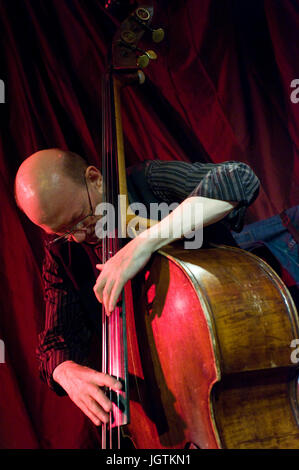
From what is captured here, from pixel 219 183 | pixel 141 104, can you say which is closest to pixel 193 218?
pixel 219 183

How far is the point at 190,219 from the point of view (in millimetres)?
1081

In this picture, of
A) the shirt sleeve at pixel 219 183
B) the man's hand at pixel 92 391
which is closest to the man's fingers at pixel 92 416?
the man's hand at pixel 92 391

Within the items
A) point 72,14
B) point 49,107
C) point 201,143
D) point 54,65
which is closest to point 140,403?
point 201,143

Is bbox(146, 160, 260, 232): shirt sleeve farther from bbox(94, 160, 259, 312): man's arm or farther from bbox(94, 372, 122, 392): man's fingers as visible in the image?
bbox(94, 372, 122, 392): man's fingers

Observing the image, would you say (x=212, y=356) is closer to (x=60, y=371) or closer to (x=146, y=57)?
(x=60, y=371)

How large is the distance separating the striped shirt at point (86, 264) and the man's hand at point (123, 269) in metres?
Answer: 0.22

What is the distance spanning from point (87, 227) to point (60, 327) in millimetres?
394

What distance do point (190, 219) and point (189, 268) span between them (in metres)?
0.17

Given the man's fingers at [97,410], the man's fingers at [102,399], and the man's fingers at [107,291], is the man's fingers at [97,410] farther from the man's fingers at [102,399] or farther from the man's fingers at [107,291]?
the man's fingers at [107,291]

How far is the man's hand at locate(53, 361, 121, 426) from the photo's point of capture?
0.96 m

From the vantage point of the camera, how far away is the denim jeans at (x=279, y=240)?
1.39 metres

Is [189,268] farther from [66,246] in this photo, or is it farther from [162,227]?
[66,246]

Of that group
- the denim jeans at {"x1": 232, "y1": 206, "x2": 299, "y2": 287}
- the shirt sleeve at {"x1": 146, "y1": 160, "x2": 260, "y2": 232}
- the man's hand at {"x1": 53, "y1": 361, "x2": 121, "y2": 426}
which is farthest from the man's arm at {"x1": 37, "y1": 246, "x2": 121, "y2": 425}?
the denim jeans at {"x1": 232, "y1": 206, "x2": 299, "y2": 287}

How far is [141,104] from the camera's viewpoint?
208cm
